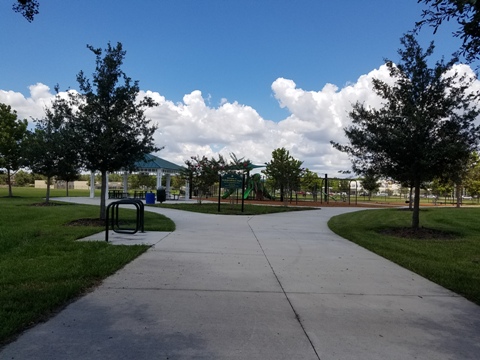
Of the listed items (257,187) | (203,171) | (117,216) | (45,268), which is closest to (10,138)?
(203,171)

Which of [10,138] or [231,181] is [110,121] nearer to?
[231,181]

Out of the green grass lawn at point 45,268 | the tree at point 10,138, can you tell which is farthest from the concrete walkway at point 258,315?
the tree at point 10,138

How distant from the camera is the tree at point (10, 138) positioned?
98.4 ft

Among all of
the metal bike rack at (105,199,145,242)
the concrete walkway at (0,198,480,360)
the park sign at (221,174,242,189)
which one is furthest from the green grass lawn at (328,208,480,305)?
the park sign at (221,174,242,189)

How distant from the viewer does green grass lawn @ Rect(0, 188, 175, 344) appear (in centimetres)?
410

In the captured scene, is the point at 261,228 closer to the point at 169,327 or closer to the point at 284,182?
the point at 169,327

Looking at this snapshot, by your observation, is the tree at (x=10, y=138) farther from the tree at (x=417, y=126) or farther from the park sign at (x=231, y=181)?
the tree at (x=417, y=126)

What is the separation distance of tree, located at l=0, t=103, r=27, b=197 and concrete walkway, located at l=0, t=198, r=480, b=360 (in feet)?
92.8

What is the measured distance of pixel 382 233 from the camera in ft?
40.2

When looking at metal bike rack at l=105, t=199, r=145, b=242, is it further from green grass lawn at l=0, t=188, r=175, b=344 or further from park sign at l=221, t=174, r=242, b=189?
park sign at l=221, t=174, r=242, b=189

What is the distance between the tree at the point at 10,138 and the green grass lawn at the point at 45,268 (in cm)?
2273

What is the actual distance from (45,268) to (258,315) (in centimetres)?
369

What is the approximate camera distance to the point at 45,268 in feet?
19.7

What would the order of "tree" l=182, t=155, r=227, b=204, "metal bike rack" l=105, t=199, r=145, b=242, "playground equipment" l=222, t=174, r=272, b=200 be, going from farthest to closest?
"playground equipment" l=222, t=174, r=272, b=200 → "tree" l=182, t=155, r=227, b=204 → "metal bike rack" l=105, t=199, r=145, b=242
